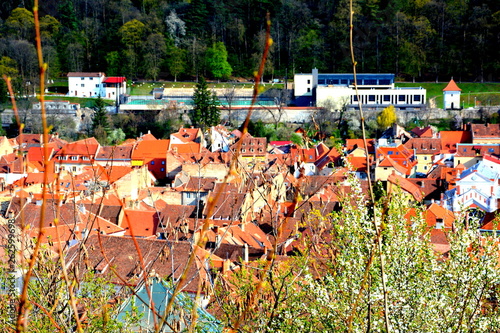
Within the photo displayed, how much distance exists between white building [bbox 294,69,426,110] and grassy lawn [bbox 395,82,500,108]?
6.71ft

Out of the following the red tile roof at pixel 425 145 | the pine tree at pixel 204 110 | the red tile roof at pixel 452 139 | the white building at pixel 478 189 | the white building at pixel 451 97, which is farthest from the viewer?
the white building at pixel 451 97

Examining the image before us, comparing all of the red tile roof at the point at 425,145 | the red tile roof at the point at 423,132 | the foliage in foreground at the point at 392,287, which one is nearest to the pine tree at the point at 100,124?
the red tile roof at the point at 425,145

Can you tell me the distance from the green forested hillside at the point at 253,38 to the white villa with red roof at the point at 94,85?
96.3 inches

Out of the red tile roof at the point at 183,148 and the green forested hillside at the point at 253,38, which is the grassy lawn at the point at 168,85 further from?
the red tile roof at the point at 183,148

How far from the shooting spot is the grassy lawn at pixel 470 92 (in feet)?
144

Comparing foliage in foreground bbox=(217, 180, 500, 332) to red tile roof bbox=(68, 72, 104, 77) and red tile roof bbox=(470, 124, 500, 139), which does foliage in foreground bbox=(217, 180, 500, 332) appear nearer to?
red tile roof bbox=(470, 124, 500, 139)

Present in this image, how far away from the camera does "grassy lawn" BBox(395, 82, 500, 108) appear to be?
144 ft

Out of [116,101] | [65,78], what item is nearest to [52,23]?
[65,78]

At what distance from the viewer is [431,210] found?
18.7 meters

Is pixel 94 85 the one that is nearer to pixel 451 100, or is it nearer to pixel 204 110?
pixel 204 110

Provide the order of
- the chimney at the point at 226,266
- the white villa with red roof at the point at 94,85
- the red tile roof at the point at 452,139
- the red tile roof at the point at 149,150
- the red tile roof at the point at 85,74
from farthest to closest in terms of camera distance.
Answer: the red tile roof at the point at 85,74 < the white villa with red roof at the point at 94,85 < the red tile roof at the point at 452,139 < the red tile roof at the point at 149,150 < the chimney at the point at 226,266

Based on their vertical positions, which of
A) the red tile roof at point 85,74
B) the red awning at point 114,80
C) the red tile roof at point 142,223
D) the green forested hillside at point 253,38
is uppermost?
the green forested hillside at point 253,38

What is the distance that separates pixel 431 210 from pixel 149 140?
17941 mm

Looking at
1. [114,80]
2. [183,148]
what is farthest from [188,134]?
[114,80]
